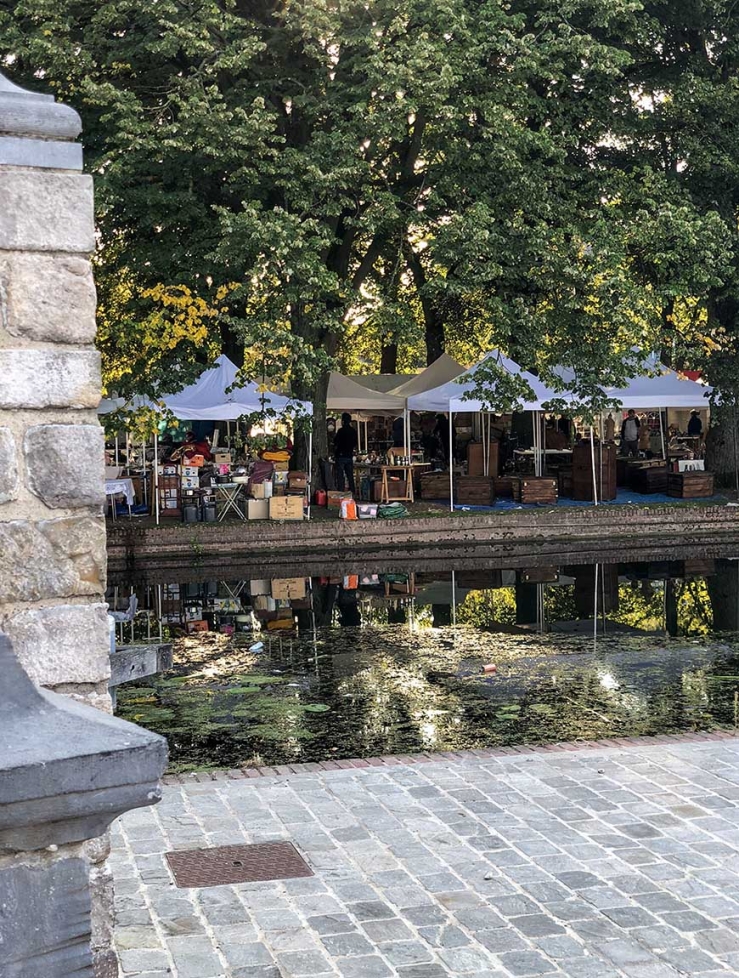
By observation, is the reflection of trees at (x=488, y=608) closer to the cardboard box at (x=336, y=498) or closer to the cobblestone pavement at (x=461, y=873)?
the cardboard box at (x=336, y=498)

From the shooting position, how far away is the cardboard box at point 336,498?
83.5 ft

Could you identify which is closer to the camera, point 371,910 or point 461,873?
point 371,910

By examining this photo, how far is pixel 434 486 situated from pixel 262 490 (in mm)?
4612

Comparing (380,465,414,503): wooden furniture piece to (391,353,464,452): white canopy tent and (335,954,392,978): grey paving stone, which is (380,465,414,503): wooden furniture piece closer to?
(391,353,464,452): white canopy tent

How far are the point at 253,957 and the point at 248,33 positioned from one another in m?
19.7

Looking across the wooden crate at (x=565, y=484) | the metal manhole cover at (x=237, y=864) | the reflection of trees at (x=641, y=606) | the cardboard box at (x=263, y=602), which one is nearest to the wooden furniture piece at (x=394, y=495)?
the wooden crate at (x=565, y=484)

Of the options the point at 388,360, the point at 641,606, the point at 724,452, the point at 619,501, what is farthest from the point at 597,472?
the point at 388,360

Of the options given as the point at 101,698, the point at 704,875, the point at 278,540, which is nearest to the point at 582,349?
the point at 278,540

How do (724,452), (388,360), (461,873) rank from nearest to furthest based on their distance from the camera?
(461,873) → (724,452) → (388,360)

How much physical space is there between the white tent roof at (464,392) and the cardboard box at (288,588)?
5905mm

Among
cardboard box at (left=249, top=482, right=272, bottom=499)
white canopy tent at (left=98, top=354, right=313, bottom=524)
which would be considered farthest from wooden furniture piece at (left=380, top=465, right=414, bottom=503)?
cardboard box at (left=249, top=482, right=272, bottom=499)

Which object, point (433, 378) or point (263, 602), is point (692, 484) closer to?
point (433, 378)

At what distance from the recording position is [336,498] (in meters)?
25.6

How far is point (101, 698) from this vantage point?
3.99m
